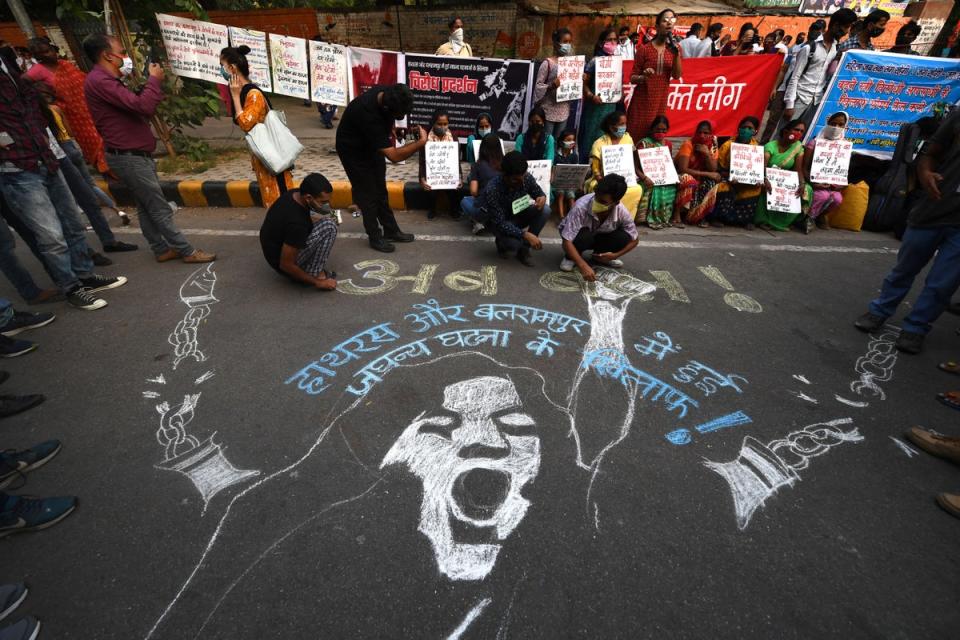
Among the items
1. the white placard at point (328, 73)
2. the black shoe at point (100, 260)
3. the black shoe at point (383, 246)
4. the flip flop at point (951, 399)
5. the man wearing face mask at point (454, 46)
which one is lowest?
the flip flop at point (951, 399)

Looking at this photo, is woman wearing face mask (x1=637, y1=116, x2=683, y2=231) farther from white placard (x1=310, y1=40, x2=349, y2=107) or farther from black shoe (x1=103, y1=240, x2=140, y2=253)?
black shoe (x1=103, y1=240, x2=140, y2=253)

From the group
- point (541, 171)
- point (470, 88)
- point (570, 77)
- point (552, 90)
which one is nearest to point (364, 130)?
point (541, 171)

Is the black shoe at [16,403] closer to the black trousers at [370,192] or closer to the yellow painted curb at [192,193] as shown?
the black trousers at [370,192]

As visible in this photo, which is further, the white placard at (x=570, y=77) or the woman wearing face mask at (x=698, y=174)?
the white placard at (x=570, y=77)

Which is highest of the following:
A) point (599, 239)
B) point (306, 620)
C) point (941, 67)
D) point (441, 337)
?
point (941, 67)

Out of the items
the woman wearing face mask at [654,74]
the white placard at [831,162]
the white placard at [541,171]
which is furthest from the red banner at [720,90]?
the white placard at [541,171]

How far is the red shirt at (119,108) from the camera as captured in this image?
10.7 ft

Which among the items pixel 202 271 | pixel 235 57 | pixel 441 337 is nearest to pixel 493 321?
pixel 441 337

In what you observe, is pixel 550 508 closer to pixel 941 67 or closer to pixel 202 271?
pixel 202 271

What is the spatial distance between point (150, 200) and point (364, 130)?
80.5 inches

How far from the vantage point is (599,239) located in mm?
4156

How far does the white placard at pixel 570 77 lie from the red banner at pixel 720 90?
865 millimetres

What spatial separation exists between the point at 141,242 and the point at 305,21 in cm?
996

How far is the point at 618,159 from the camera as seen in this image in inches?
196
